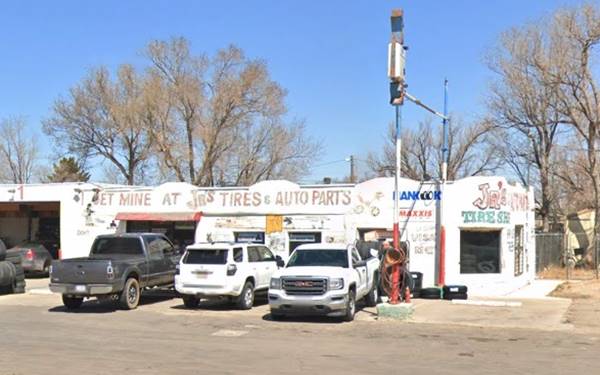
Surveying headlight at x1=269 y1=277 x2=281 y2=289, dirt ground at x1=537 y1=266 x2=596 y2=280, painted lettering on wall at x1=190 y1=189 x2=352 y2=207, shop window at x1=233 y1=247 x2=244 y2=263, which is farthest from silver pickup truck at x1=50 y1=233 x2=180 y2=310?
dirt ground at x1=537 y1=266 x2=596 y2=280

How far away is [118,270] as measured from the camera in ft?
59.2

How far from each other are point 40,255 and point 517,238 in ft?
64.6

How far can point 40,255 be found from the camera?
29.9 m

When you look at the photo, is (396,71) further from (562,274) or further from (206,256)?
(562,274)

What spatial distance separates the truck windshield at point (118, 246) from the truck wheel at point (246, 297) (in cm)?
315

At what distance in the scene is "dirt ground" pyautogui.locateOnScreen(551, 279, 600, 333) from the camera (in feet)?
53.0

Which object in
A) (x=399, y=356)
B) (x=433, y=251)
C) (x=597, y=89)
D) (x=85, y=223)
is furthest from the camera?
(x=597, y=89)

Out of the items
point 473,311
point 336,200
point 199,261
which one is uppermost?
point 336,200

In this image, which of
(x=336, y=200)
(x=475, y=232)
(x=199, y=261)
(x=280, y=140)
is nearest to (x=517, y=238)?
(x=475, y=232)

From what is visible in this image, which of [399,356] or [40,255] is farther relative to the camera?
[40,255]

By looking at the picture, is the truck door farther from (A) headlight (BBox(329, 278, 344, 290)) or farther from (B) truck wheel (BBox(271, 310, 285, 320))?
(A) headlight (BBox(329, 278, 344, 290))

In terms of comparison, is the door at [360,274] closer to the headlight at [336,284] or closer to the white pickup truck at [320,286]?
the white pickup truck at [320,286]

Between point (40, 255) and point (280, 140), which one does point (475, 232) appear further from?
point (280, 140)

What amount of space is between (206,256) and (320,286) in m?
4.11
